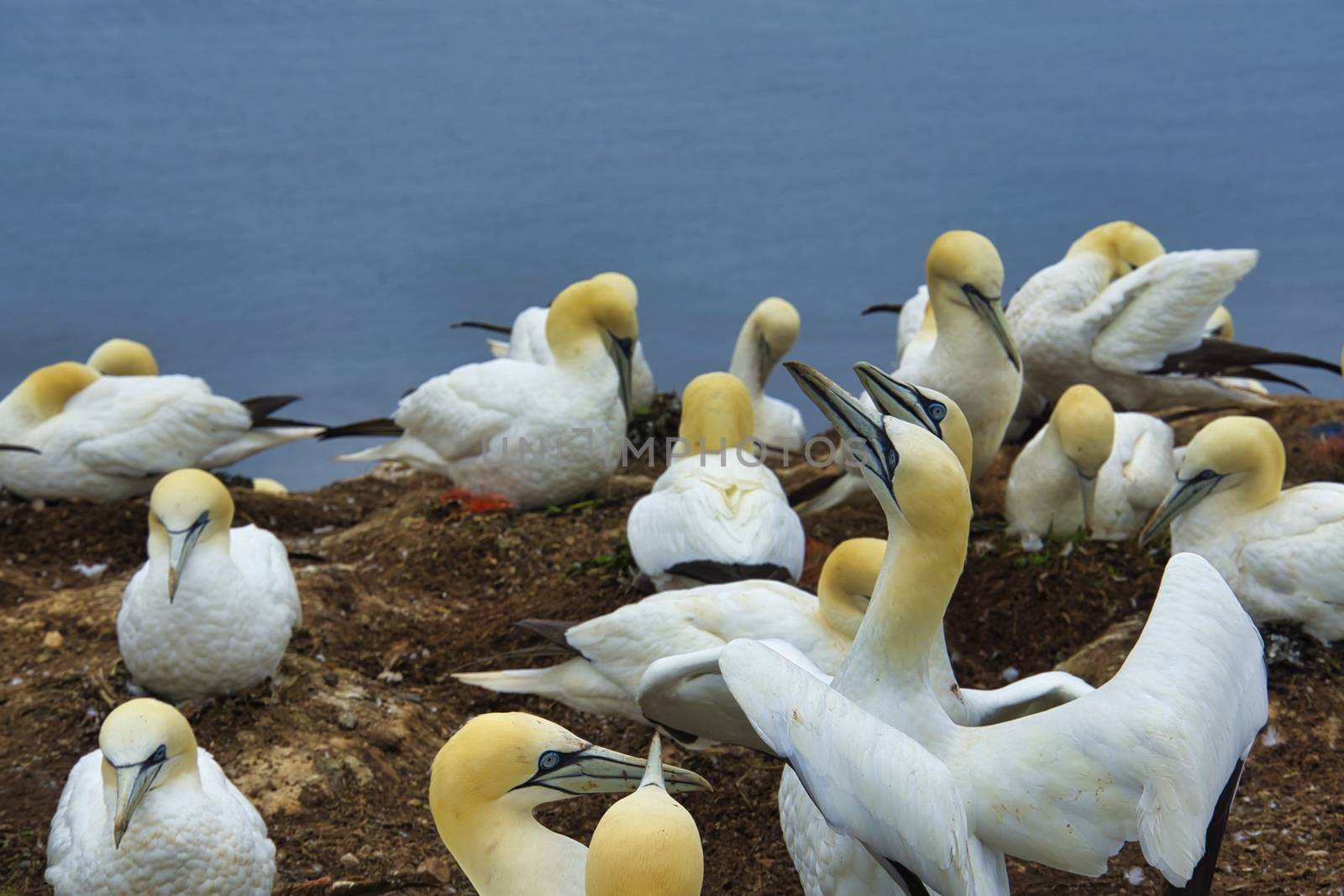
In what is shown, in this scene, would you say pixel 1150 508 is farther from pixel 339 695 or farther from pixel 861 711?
pixel 861 711

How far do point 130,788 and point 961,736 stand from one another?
2021 mm

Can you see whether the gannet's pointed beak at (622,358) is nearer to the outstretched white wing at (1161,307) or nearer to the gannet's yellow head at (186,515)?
the outstretched white wing at (1161,307)

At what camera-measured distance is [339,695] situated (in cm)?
528

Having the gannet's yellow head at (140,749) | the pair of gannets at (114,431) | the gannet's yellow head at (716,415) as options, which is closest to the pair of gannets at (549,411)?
the gannet's yellow head at (716,415)

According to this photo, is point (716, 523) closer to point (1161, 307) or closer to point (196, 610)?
point (196, 610)

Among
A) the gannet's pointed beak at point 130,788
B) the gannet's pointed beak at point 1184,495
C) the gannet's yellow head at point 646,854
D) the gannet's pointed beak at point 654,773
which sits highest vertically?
the gannet's yellow head at point 646,854

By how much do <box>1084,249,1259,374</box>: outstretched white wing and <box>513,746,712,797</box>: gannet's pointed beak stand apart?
15.0ft

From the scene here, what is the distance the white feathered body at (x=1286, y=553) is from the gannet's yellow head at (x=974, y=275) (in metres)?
1.28

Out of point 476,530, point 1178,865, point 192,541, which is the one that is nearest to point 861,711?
point 1178,865

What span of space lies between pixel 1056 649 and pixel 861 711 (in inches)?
112

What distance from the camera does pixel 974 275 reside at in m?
6.23

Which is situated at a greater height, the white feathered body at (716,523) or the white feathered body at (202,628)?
the white feathered body at (716,523)

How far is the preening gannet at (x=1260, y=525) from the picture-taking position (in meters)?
4.91

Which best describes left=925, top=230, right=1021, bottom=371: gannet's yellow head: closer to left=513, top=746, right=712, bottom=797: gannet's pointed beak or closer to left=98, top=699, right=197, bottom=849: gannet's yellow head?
left=513, top=746, right=712, bottom=797: gannet's pointed beak
